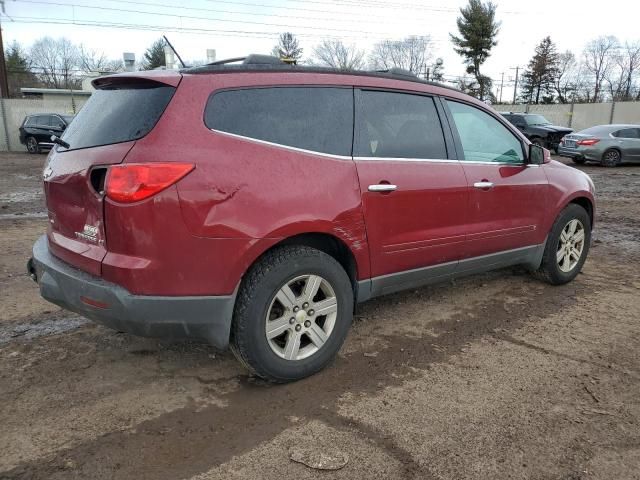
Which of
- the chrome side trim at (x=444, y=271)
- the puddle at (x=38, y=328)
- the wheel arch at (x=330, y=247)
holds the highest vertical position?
the wheel arch at (x=330, y=247)

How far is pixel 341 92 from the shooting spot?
132 inches

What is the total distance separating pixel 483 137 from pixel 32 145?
71.1ft

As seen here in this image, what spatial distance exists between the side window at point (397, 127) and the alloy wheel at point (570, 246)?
75.3 inches

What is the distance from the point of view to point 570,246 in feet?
16.8

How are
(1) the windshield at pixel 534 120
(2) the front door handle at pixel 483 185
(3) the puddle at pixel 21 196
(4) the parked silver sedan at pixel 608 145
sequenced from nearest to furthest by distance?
(2) the front door handle at pixel 483 185 → (3) the puddle at pixel 21 196 → (4) the parked silver sedan at pixel 608 145 → (1) the windshield at pixel 534 120

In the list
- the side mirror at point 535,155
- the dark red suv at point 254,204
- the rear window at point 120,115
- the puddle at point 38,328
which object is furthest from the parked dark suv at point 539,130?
the rear window at point 120,115

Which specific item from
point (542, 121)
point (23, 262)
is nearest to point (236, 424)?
point (23, 262)

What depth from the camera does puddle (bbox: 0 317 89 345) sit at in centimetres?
377

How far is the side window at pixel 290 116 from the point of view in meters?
2.83

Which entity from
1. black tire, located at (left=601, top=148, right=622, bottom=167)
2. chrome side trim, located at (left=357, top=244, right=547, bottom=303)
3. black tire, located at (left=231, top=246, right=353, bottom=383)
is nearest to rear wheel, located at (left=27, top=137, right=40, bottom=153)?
black tire, located at (left=601, top=148, right=622, bottom=167)

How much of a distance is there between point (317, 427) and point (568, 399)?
1.46 m

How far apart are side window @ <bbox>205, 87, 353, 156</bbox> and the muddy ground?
1.44 m

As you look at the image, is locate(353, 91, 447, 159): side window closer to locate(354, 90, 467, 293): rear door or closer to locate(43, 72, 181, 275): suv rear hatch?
locate(354, 90, 467, 293): rear door

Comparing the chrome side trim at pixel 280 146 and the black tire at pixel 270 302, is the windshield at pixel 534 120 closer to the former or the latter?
the chrome side trim at pixel 280 146
